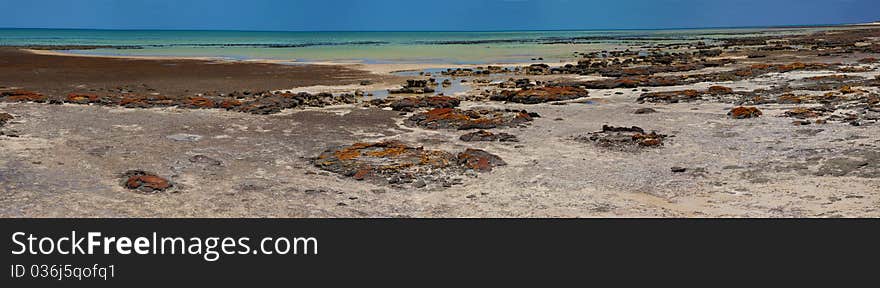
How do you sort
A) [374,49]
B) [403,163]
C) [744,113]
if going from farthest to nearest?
1. [374,49]
2. [744,113]
3. [403,163]

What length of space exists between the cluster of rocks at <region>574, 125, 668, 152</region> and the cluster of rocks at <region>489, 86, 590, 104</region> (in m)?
7.47

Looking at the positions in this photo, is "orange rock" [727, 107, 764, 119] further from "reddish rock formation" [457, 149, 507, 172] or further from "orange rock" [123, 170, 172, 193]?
"orange rock" [123, 170, 172, 193]

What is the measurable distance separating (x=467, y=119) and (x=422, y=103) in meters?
4.92

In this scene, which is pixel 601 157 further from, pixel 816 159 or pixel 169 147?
pixel 169 147

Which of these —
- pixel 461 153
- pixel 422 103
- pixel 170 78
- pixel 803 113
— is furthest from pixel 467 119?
pixel 170 78

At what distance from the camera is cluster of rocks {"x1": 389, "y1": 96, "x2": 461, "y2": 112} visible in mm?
22422

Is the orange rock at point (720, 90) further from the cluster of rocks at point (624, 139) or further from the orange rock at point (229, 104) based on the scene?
the orange rock at point (229, 104)

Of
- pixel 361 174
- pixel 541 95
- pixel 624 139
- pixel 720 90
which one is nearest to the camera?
pixel 361 174

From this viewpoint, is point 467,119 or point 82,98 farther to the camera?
point 82,98

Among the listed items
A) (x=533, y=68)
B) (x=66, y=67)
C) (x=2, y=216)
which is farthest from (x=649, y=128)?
(x=66, y=67)

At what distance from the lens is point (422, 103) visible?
23.1m

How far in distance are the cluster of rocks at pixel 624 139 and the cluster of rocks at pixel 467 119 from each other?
2.67 m

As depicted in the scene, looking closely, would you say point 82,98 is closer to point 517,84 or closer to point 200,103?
point 200,103

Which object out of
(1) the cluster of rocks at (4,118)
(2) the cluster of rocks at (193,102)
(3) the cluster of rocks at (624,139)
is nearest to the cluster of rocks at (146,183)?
(1) the cluster of rocks at (4,118)
